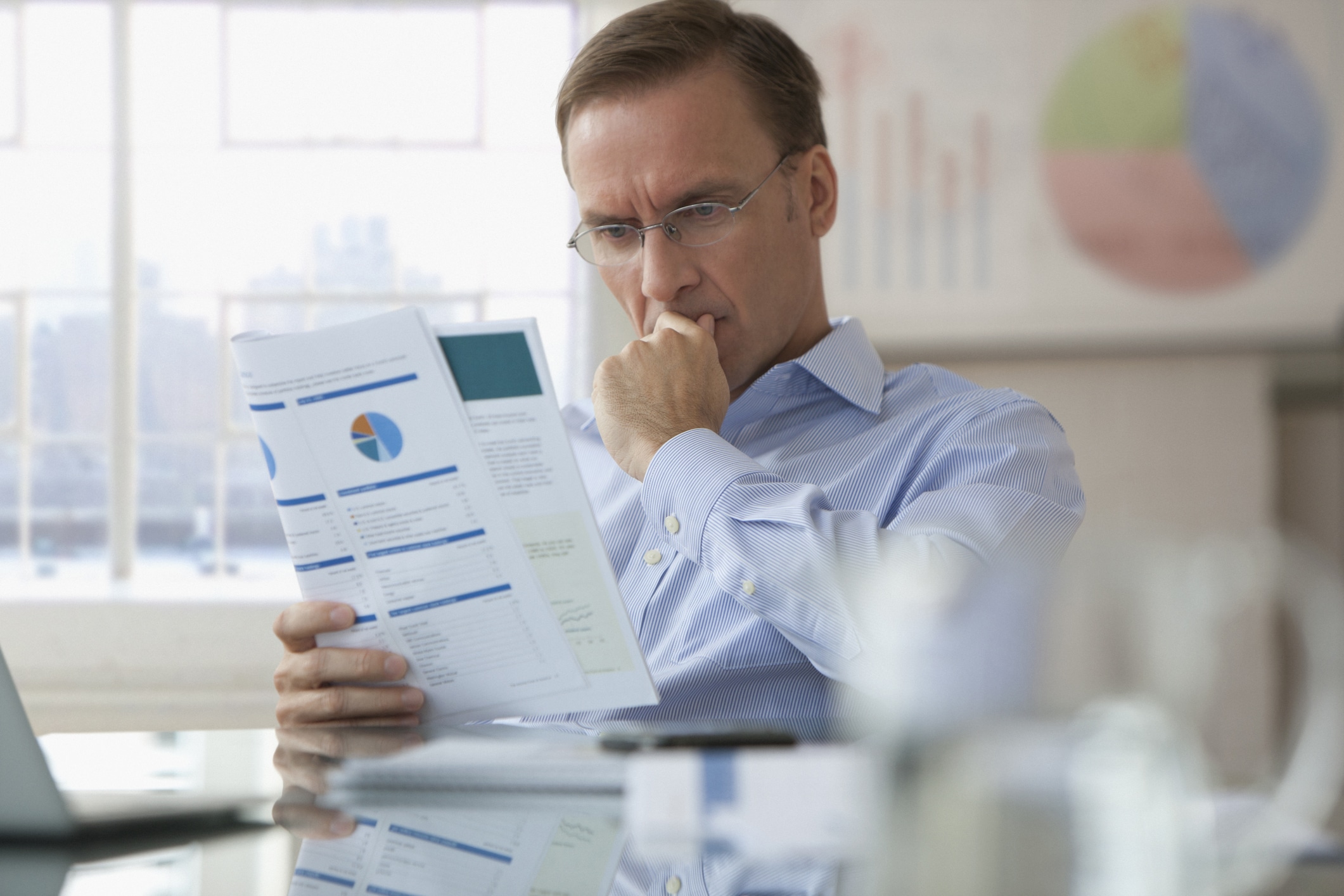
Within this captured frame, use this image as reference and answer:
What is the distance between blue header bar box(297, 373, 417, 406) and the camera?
846mm

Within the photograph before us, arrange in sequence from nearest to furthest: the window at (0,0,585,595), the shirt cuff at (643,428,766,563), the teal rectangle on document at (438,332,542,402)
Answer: the teal rectangle on document at (438,332,542,402), the shirt cuff at (643,428,766,563), the window at (0,0,585,595)

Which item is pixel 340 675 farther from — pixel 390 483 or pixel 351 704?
pixel 390 483

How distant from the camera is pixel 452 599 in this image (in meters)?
0.86

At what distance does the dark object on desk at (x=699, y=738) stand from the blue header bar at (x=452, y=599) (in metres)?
0.16

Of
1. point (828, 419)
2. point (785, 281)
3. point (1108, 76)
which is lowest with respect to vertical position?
point (828, 419)

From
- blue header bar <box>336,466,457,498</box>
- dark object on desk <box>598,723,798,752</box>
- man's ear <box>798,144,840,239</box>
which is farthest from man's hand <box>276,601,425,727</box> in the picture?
man's ear <box>798,144,840,239</box>

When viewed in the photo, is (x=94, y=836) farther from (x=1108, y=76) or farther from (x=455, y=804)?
(x=1108, y=76)

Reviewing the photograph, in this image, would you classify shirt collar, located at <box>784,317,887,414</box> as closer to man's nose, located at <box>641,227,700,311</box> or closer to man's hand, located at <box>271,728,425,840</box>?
man's nose, located at <box>641,227,700,311</box>

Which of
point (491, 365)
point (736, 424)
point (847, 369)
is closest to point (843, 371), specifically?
point (847, 369)

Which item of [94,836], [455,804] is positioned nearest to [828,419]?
[455,804]

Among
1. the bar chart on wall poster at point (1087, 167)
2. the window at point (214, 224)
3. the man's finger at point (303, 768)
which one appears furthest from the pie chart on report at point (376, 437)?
the window at point (214, 224)

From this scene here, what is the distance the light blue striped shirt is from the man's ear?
16 cm

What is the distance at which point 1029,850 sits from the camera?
35 cm

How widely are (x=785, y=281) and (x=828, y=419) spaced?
0.63 feet
